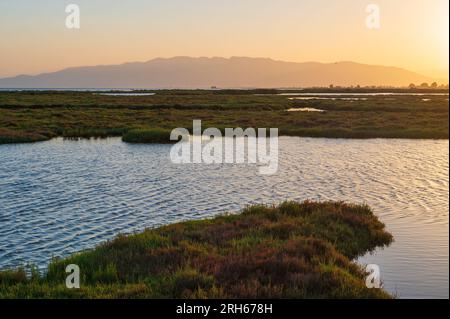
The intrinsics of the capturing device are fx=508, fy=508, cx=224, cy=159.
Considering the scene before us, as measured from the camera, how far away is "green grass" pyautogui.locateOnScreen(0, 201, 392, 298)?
38.3ft

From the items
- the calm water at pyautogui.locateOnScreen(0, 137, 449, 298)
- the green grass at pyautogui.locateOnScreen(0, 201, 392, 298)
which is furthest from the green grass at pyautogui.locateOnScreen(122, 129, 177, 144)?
the green grass at pyautogui.locateOnScreen(0, 201, 392, 298)

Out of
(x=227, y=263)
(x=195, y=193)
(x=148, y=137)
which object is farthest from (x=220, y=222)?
(x=148, y=137)

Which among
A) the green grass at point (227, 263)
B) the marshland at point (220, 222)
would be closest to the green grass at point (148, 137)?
the marshland at point (220, 222)

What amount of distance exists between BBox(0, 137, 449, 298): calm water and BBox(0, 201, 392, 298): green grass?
1.75 m

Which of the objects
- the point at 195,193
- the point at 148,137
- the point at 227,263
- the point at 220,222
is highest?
the point at 148,137

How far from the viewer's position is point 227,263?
1347cm

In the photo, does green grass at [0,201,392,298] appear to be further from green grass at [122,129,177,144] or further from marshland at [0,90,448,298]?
green grass at [122,129,177,144]

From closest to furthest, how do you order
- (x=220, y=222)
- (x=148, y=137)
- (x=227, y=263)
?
1. (x=227, y=263)
2. (x=220, y=222)
3. (x=148, y=137)

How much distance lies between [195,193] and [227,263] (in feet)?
47.9

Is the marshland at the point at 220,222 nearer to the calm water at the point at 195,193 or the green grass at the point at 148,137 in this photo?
the calm water at the point at 195,193

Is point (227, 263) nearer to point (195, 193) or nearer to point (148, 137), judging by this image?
point (195, 193)

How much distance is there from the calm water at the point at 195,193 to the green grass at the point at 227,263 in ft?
5.75
